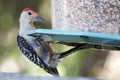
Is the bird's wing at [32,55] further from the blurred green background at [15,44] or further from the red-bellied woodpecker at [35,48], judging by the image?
the blurred green background at [15,44]

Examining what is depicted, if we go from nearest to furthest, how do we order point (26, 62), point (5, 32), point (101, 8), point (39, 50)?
1. point (101, 8)
2. point (39, 50)
3. point (26, 62)
4. point (5, 32)

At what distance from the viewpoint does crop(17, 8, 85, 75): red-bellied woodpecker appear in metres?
3.65

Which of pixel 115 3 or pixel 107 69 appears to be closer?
pixel 115 3

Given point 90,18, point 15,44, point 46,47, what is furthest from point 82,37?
point 15,44

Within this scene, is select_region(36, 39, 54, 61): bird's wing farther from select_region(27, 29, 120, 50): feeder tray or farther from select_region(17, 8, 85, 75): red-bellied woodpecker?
select_region(27, 29, 120, 50): feeder tray

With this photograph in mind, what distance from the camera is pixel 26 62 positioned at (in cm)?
541

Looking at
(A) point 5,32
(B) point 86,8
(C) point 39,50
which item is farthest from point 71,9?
(A) point 5,32

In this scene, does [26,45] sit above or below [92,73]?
above

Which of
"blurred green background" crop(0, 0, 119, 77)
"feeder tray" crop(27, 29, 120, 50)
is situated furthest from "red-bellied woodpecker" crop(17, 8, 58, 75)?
"blurred green background" crop(0, 0, 119, 77)

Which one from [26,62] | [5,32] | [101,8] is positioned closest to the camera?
[101,8]

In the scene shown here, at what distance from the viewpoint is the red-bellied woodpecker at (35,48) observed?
3.65 m

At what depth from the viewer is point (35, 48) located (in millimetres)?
3707

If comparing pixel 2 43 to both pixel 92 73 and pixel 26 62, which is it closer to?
pixel 26 62

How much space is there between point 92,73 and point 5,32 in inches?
43.9
